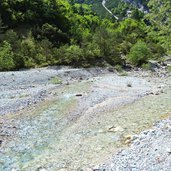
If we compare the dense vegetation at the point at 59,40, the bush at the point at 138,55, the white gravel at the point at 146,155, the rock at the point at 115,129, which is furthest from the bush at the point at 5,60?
the white gravel at the point at 146,155

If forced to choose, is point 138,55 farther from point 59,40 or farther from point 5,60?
point 5,60

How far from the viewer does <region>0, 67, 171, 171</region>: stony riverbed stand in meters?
18.2

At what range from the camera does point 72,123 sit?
2541 centimetres

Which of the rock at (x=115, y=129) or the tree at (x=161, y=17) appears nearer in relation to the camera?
the rock at (x=115, y=129)

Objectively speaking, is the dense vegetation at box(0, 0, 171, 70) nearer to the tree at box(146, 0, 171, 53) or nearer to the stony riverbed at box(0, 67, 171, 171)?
the tree at box(146, 0, 171, 53)

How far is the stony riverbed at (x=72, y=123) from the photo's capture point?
59.6 ft

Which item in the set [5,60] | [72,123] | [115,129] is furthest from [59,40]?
[115,129]

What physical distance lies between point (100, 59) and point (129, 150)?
6034 centimetres

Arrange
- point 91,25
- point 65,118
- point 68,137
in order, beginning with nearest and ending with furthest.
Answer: point 68,137 → point 65,118 → point 91,25

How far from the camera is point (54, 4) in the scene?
404 feet

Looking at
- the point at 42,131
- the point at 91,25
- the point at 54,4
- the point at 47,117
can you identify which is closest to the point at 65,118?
the point at 47,117

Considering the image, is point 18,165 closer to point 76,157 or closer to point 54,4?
point 76,157

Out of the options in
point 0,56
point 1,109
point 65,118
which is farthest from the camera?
point 0,56

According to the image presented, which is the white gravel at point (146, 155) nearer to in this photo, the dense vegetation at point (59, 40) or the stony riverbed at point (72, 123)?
the stony riverbed at point (72, 123)
